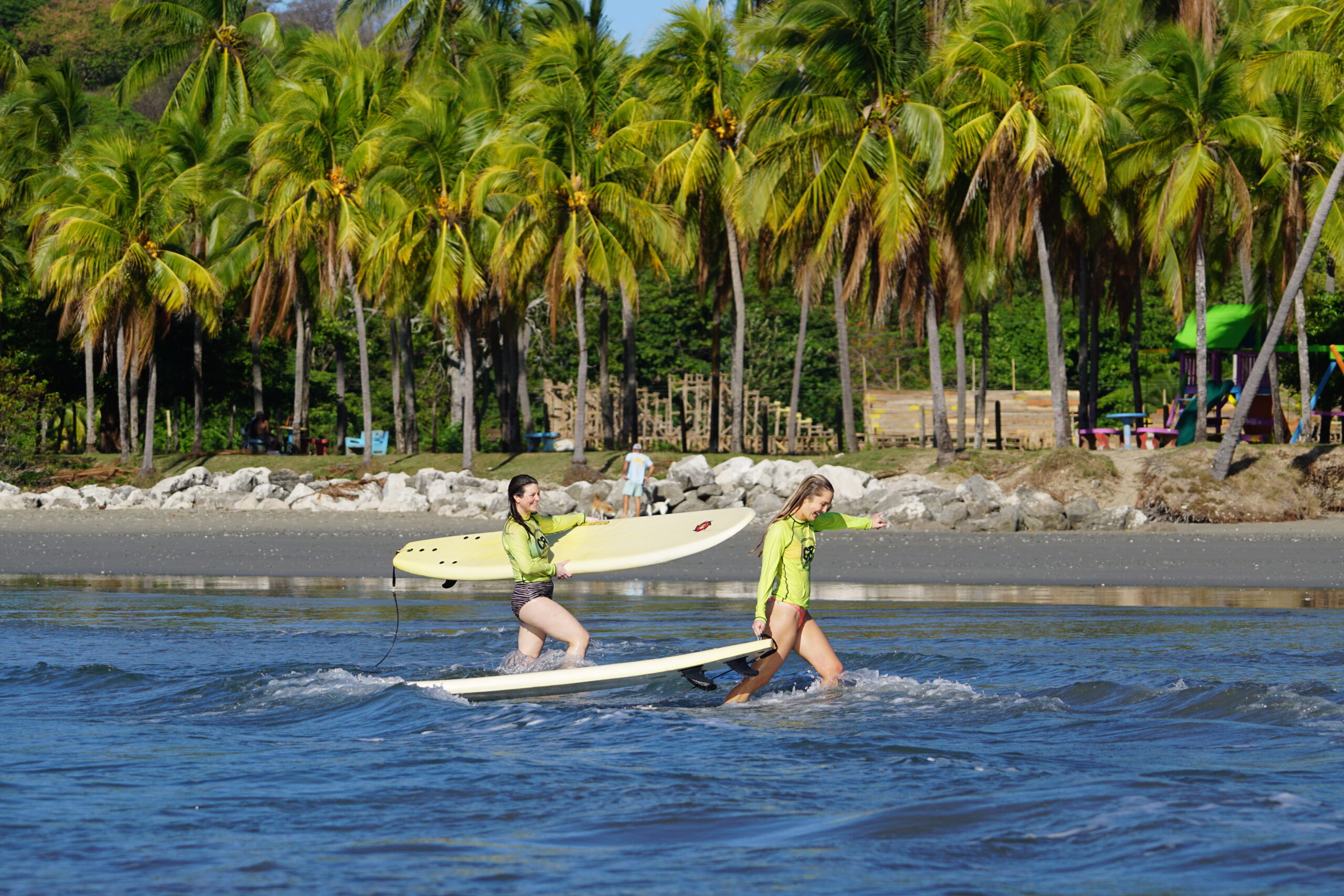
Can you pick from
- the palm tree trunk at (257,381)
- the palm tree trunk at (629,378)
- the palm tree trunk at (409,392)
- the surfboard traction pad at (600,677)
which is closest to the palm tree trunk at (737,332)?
the palm tree trunk at (629,378)

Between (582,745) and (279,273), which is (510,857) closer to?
(582,745)

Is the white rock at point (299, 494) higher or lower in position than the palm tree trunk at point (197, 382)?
lower

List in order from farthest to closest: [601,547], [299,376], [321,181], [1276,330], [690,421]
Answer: [690,421], [299,376], [321,181], [1276,330], [601,547]

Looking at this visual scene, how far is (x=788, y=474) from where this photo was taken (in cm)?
2602

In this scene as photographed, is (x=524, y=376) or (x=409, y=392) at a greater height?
(x=524, y=376)

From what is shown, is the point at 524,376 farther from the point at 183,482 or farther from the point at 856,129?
the point at 856,129

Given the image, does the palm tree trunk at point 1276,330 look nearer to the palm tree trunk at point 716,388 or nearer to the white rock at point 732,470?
the white rock at point 732,470

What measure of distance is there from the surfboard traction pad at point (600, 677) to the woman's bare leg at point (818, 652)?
0.75 ft

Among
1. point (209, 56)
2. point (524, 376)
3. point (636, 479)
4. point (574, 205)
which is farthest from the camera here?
point (209, 56)

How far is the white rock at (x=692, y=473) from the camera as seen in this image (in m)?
26.2

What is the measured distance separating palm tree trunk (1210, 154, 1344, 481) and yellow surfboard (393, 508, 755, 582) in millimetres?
15405

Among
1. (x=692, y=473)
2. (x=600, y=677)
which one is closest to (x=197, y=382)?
Result: (x=692, y=473)

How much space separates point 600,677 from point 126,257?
2773cm

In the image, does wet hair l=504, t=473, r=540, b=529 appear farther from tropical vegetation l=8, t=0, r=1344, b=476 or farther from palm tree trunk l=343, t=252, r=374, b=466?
palm tree trunk l=343, t=252, r=374, b=466
